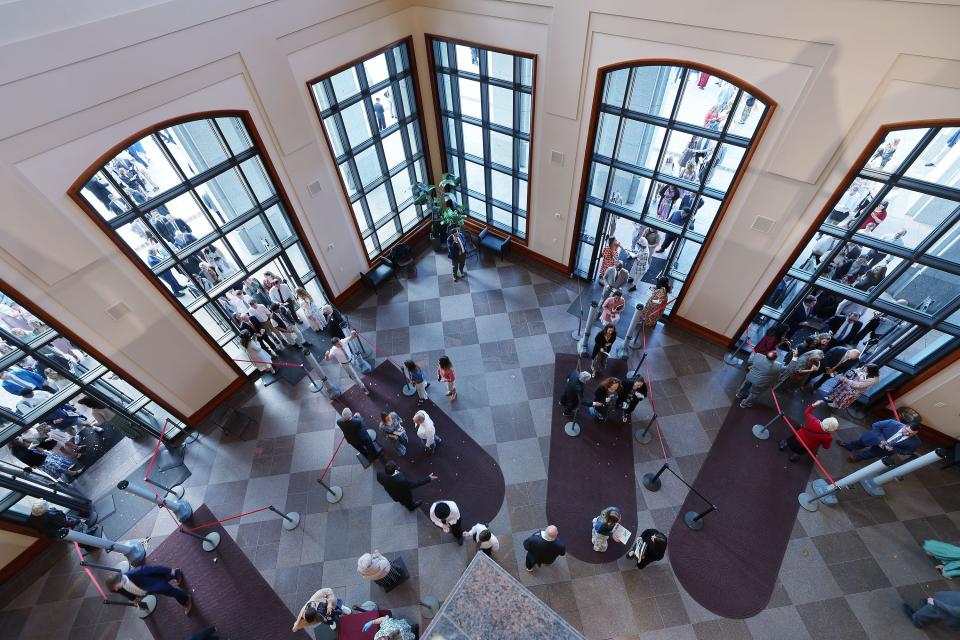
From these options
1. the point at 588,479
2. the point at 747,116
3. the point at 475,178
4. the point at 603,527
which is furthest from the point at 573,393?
the point at 475,178

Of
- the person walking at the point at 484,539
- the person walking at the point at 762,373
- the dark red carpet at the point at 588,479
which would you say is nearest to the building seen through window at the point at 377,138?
the dark red carpet at the point at 588,479

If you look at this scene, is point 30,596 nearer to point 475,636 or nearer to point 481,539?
point 481,539

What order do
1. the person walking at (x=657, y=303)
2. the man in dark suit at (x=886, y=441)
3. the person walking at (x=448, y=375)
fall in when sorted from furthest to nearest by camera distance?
the person walking at (x=657, y=303)
the person walking at (x=448, y=375)
the man in dark suit at (x=886, y=441)

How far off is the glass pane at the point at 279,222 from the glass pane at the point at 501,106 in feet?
16.0

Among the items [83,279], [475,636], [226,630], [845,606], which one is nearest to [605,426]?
[845,606]

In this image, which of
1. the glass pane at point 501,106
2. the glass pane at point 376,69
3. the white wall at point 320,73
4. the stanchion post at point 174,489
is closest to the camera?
the white wall at point 320,73

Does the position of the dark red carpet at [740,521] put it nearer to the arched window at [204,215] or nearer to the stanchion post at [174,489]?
the stanchion post at [174,489]

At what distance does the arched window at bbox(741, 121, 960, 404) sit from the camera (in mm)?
5730

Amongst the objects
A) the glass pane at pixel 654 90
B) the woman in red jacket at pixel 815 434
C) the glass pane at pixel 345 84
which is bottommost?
the woman in red jacket at pixel 815 434

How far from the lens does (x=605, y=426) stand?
26.0 feet

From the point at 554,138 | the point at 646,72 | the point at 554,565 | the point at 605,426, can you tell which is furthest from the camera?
the point at 554,138

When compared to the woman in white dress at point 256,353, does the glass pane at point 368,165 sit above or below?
above

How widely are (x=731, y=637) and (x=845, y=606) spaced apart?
1.69 meters

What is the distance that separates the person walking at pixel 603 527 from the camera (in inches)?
231
